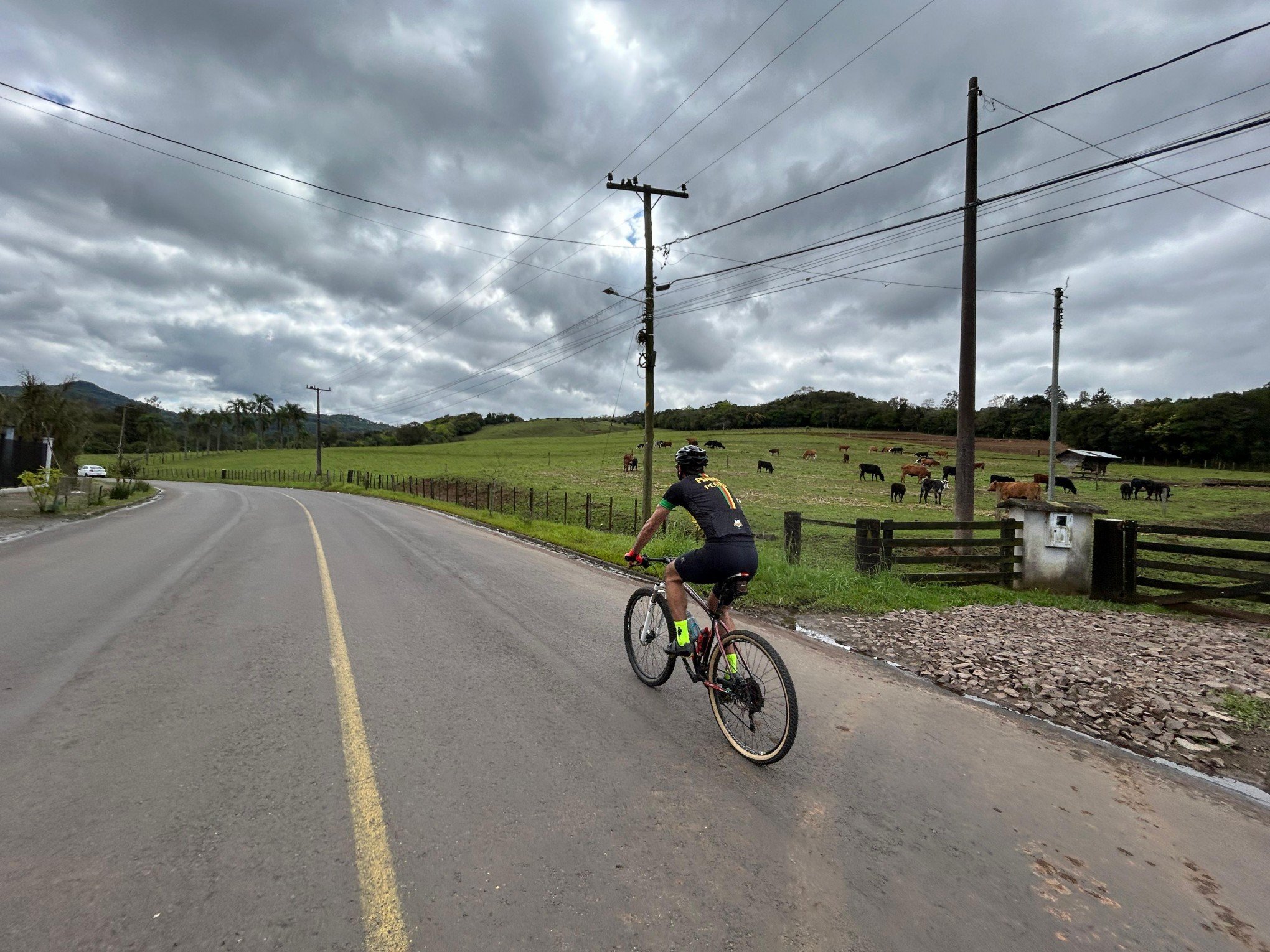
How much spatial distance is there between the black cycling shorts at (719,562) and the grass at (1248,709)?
4182 millimetres

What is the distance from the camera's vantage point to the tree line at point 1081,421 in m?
64.4

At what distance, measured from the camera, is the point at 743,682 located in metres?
3.93

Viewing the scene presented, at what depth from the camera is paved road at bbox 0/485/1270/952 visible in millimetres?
2420

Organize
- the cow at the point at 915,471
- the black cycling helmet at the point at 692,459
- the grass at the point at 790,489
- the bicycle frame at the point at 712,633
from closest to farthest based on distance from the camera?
the bicycle frame at the point at 712,633 < the black cycling helmet at the point at 692,459 < the grass at the point at 790,489 < the cow at the point at 915,471

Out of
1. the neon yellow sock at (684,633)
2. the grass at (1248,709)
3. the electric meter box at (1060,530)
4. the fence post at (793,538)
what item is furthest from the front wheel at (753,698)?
the electric meter box at (1060,530)

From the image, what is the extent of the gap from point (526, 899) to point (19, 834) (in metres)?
2.54

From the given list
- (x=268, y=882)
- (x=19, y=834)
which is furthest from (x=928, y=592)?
(x=19, y=834)

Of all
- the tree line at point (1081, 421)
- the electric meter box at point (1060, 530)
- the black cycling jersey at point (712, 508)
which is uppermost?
the tree line at point (1081, 421)

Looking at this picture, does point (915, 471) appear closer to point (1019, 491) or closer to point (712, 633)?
point (1019, 491)

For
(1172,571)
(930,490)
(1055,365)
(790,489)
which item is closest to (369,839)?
(1172,571)

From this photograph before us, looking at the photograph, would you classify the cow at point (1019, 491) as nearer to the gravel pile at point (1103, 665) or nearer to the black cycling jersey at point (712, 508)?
the gravel pile at point (1103, 665)

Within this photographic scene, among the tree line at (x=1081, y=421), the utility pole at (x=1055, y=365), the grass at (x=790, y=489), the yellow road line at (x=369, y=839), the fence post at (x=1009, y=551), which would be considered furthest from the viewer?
the tree line at (x=1081, y=421)

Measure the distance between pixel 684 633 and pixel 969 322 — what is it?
35.5ft

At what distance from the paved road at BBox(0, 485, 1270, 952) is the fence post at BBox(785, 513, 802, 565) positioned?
5.05 metres
